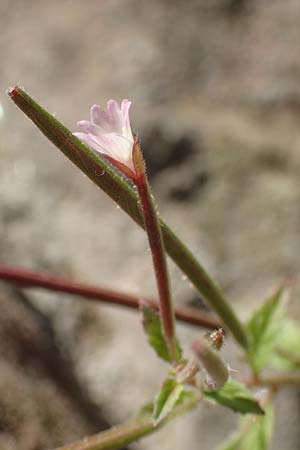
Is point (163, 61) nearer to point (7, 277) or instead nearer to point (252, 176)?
point (252, 176)

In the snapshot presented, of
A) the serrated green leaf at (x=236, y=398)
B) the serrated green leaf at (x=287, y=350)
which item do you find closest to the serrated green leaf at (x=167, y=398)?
the serrated green leaf at (x=236, y=398)

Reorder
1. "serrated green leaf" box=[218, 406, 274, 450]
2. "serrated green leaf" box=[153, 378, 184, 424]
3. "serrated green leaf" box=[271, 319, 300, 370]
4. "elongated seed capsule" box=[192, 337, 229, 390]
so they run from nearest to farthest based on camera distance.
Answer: "elongated seed capsule" box=[192, 337, 229, 390] < "serrated green leaf" box=[153, 378, 184, 424] < "serrated green leaf" box=[218, 406, 274, 450] < "serrated green leaf" box=[271, 319, 300, 370]

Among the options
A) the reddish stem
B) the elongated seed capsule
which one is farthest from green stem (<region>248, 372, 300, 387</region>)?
the elongated seed capsule

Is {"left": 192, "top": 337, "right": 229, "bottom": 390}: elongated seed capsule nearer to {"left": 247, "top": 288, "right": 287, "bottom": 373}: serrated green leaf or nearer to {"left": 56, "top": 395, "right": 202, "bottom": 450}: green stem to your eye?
{"left": 56, "top": 395, "right": 202, "bottom": 450}: green stem

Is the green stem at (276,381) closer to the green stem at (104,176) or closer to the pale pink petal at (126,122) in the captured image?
the green stem at (104,176)

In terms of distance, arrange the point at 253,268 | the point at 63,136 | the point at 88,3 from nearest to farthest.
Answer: the point at 63,136 → the point at 253,268 → the point at 88,3

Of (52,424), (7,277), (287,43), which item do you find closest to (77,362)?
(52,424)
